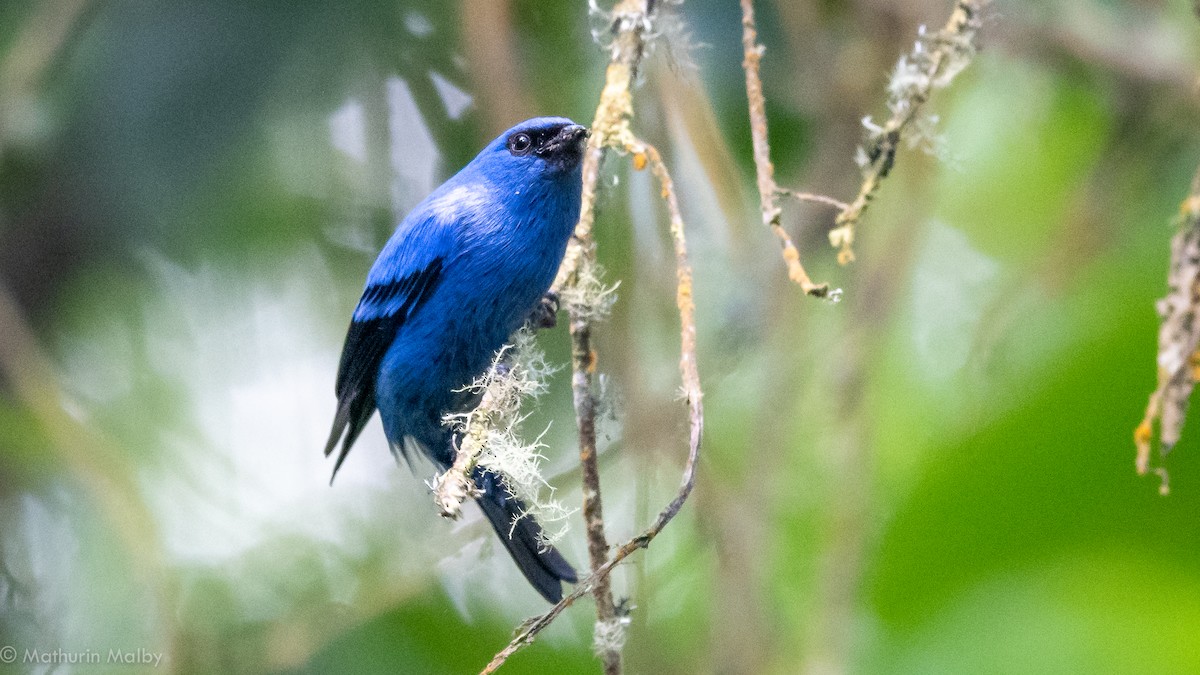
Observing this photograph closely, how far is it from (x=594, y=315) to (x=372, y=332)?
0.85 m

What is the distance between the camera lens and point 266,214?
3.20 metres

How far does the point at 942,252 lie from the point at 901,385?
576 mm

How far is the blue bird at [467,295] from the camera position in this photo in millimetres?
2166

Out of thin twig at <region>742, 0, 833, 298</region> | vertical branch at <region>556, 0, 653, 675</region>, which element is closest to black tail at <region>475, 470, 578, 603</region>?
vertical branch at <region>556, 0, 653, 675</region>

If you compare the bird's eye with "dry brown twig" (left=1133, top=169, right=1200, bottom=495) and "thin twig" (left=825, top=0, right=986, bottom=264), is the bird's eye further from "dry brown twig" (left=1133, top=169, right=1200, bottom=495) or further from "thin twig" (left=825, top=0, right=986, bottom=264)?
"dry brown twig" (left=1133, top=169, right=1200, bottom=495)

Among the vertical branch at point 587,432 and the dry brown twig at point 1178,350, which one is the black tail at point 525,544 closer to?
the vertical branch at point 587,432

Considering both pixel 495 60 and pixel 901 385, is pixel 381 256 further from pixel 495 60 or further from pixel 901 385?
pixel 901 385

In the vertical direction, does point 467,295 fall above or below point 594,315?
above

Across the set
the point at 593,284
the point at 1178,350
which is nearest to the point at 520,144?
the point at 593,284

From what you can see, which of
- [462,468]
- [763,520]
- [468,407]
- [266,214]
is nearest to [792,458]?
[763,520]

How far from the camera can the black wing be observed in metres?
2.26

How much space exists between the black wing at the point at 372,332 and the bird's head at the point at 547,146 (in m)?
0.30

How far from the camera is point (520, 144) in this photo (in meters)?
2.23

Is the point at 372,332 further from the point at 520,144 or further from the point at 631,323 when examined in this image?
the point at 631,323
